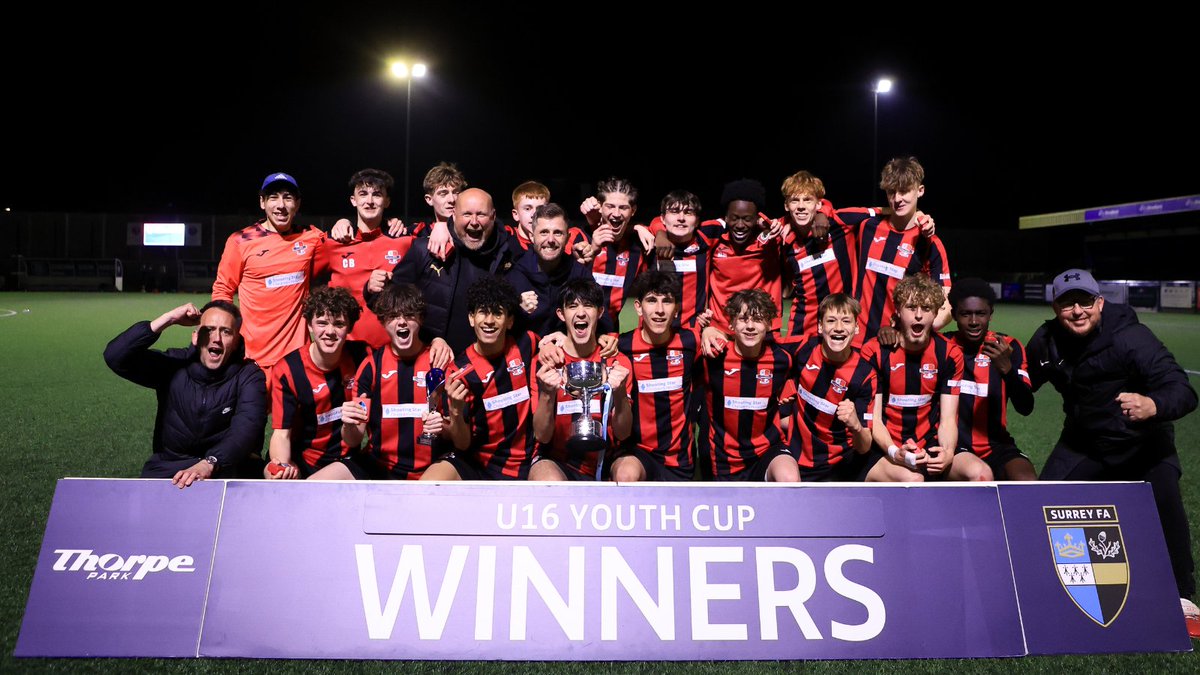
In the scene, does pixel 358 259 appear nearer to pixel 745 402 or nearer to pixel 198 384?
pixel 198 384

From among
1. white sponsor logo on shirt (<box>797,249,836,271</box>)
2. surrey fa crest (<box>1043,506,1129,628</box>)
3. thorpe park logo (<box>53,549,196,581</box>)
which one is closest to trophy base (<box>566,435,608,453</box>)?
thorpe park logo (<box>53,549,196,581</box>)

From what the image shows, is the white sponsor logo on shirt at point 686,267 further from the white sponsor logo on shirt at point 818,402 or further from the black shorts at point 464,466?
the black shorts at point 464,466

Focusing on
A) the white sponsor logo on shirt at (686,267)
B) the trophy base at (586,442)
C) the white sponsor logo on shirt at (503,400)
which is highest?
the white sponsor logo on shirt at (686,267)

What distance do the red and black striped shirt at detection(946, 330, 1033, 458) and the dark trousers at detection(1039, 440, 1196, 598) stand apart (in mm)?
382

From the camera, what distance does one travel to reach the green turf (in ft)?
8.62

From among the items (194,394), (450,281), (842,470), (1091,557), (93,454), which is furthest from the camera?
(93,454)

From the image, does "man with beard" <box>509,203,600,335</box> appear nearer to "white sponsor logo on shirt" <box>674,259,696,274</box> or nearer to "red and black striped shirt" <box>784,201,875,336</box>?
"white sponsor logo on shirt" <box>674,259,696,274</box>

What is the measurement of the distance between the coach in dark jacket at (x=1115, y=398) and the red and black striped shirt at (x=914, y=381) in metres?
0.40

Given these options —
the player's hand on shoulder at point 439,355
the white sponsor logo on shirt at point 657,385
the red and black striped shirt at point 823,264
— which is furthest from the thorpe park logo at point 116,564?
the red and black striped shirt at point 823,264

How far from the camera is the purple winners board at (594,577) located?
2613mm

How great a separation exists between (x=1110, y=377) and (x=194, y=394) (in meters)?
4.01

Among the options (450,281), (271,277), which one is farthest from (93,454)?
(450,281)

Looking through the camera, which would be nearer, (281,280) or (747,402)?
(747,402)

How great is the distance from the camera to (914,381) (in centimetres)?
393
